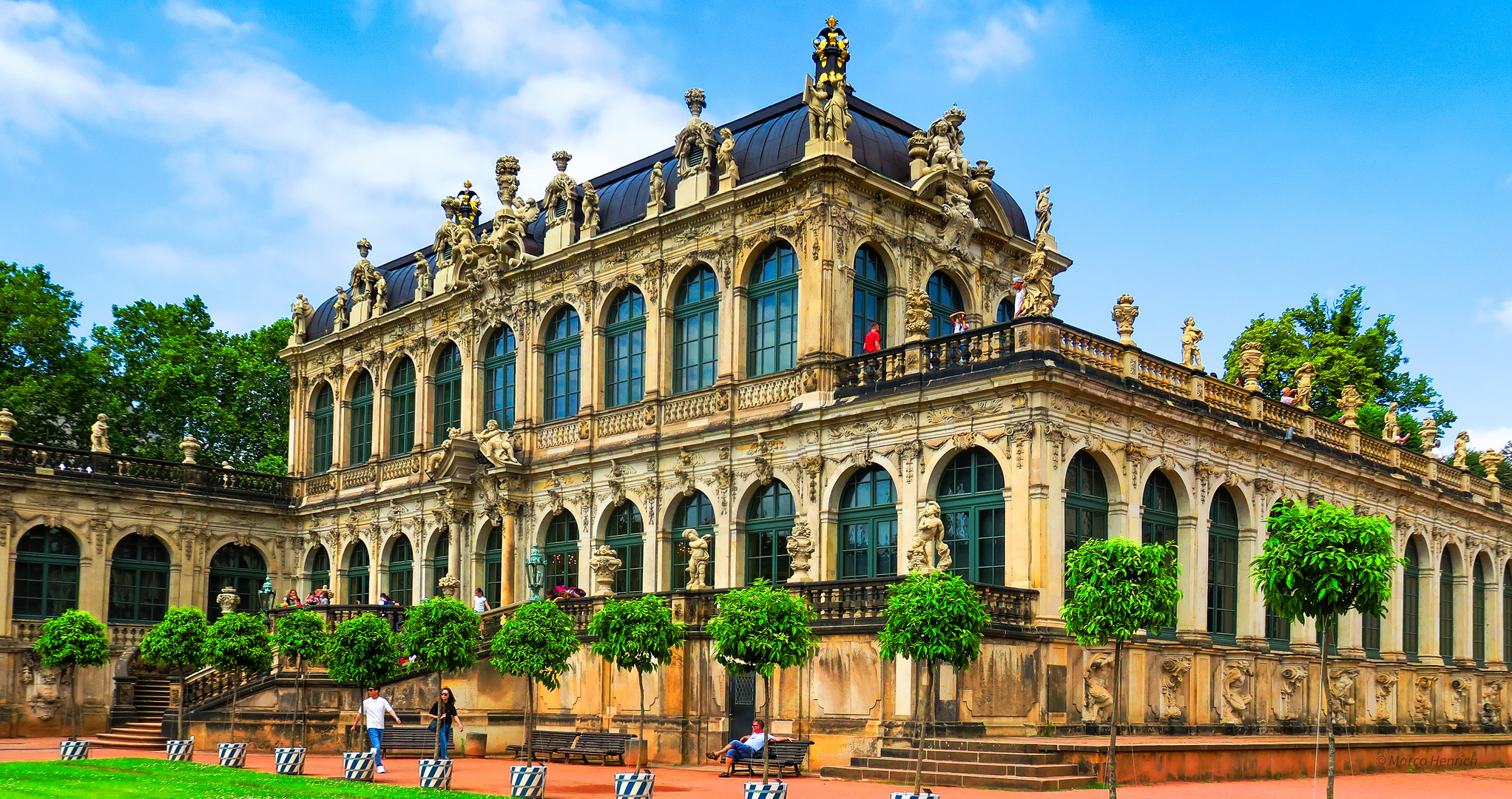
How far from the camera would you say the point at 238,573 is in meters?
43.1

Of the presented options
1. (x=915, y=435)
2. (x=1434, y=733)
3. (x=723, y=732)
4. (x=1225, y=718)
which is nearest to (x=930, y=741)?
(x=723, y=732)

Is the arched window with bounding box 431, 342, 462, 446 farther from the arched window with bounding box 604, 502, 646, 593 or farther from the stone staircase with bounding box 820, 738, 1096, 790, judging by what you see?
the stone staircase with bounding box 820, 738, 1096, 790

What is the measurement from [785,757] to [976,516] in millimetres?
5666

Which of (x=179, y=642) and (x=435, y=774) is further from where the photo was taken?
(x=179, y=642)

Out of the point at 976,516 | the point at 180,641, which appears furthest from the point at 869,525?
the point at 180,641

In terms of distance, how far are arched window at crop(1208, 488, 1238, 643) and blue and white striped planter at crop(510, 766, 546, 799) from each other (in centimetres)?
1484

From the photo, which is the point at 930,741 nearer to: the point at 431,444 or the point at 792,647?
the point at 792,647

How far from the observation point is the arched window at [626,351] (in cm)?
3303

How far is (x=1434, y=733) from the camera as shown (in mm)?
34469

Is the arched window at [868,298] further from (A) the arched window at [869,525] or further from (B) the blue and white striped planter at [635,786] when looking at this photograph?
(B) the blue and white striped planter at [635,786]

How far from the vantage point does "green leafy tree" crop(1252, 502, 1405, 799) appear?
52.8 feet

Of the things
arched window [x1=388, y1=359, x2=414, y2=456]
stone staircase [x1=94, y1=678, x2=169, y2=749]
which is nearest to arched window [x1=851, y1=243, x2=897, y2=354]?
arched window [x1=388, y1=359, x2=414, y2=456]

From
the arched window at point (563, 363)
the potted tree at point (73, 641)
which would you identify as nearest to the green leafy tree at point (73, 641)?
the potted tree at point (73, 641)

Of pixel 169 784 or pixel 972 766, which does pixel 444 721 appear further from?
pixel 972 766
